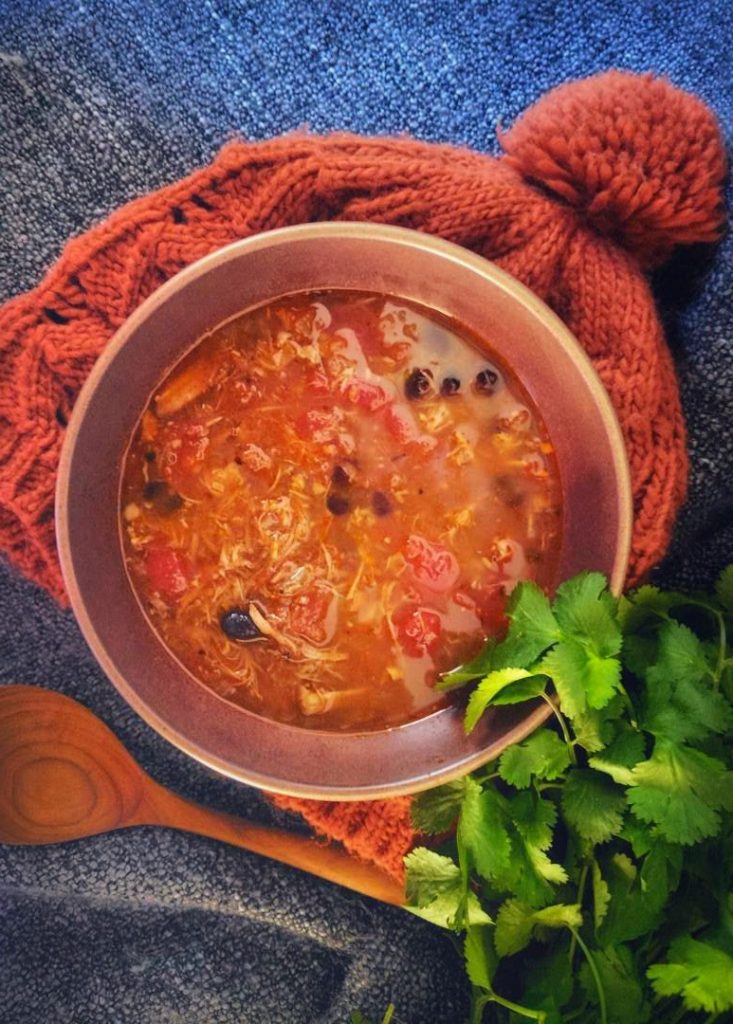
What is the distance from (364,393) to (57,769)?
77 centimetres

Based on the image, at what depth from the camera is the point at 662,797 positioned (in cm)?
111

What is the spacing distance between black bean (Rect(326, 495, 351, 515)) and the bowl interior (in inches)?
10.2

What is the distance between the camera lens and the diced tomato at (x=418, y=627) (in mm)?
1272

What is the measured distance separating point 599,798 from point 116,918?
831 mm

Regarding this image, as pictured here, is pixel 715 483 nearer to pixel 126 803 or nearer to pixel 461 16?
pixel 461 16

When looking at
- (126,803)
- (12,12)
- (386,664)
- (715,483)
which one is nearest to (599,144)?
(715,483)

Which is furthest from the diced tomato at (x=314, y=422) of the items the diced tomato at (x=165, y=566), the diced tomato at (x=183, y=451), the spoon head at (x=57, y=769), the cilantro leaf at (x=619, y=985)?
the cilantro leaf at (x=619, y=985)

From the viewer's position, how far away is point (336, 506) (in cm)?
126

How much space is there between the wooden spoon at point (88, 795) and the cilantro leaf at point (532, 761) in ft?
1.39

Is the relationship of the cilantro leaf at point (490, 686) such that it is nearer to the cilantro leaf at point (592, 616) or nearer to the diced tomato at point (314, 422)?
the cilantro leaf at point (592, 616)

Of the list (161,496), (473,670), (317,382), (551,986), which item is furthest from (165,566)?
(551,986)

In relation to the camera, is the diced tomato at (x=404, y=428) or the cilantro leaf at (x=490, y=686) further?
the diced tomato at (x=404, y=428)

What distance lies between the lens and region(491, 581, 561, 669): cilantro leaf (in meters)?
1.14

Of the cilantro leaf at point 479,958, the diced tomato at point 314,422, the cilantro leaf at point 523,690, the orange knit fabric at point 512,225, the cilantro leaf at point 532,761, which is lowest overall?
the cilantro leaf at point 479,958
